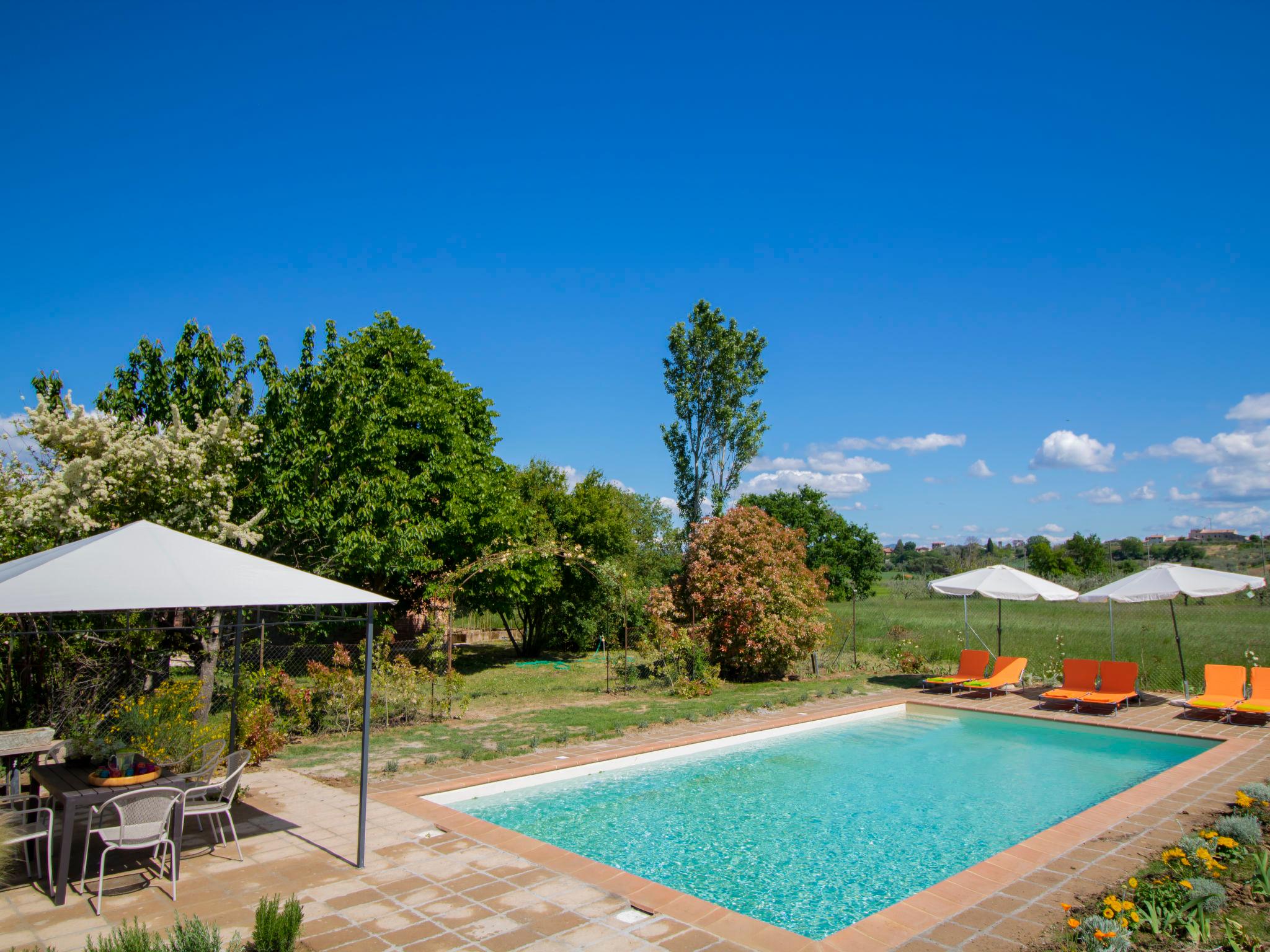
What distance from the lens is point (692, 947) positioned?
4.45 m

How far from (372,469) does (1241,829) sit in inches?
568

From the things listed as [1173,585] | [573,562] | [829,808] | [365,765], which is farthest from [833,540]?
[365,765]

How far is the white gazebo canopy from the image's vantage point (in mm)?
4750

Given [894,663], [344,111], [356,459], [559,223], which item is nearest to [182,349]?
[356,459]

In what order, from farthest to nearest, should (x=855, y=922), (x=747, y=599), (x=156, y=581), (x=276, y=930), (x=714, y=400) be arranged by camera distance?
(x=714, y=400), (x=747, y=599), (x=855, y=922), (x=156, y=581), (x=276, y=930)

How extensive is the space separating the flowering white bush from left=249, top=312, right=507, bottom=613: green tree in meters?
1.84

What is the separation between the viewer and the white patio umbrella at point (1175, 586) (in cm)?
1349

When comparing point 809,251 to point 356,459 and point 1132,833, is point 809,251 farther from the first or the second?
point 1132,833

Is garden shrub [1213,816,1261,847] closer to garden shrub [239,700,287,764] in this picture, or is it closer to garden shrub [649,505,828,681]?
garden shrub [239,700,287,764]

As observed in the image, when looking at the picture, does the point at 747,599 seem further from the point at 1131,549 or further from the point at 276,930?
the point at 1131,549

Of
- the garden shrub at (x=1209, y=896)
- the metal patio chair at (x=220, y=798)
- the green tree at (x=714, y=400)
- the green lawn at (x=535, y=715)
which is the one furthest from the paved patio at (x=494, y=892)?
the green tree at (x=714, y=400)

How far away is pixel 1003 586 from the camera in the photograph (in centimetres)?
1609

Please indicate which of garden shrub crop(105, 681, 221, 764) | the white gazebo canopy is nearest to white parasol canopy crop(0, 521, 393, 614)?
the white gazebo canopy

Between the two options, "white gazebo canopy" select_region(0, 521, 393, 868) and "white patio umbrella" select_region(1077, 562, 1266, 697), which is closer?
"white gazebo canopy" select_region(0, 521, 393, 868)
